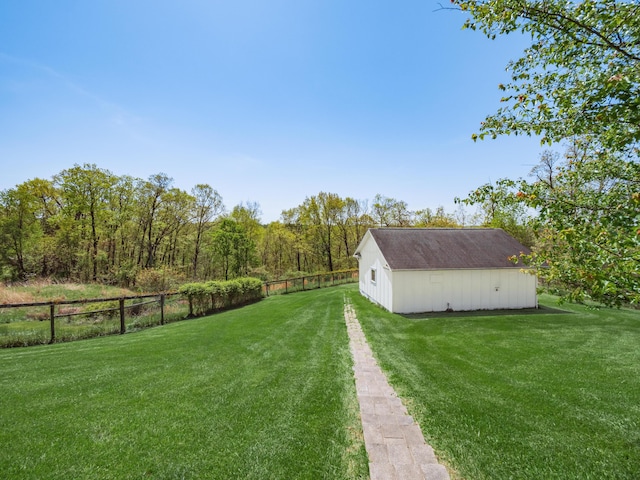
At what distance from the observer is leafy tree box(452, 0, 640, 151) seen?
246 cm

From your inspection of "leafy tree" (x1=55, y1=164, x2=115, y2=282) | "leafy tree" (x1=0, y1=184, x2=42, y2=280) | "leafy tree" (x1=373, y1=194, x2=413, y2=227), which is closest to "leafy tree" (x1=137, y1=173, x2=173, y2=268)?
"leafy tree" (x1=55, y1=164, x2=115, y2=282)

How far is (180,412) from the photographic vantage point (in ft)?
12.8

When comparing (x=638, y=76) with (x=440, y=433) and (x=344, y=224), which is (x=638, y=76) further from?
(x=344, y=224)

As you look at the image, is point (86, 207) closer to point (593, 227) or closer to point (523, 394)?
point (523, 394)

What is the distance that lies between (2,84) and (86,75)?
113 inches

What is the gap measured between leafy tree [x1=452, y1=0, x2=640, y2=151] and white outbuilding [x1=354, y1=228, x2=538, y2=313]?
8889mm

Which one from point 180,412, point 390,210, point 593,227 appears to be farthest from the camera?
point 390,210

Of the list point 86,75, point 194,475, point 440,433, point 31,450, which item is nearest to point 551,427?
point 440,433

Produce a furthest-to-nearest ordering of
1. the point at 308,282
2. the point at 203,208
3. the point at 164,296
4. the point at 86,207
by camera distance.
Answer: the point at 203,208, the point at 86,207, the point at 308,282, the point at 164,296

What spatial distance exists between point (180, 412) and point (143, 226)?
2730 cm

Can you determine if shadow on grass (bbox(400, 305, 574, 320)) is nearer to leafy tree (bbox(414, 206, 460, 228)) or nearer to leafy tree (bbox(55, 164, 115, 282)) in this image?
leafy tree (bbox(414, 206, 460, 228))

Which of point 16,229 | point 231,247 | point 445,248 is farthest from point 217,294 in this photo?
point 16,229

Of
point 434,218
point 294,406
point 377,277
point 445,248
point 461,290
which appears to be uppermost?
point 434,218

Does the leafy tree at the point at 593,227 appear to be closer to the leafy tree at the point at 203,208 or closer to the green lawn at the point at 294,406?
the green lawn at the point at 294,406
